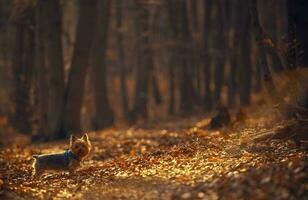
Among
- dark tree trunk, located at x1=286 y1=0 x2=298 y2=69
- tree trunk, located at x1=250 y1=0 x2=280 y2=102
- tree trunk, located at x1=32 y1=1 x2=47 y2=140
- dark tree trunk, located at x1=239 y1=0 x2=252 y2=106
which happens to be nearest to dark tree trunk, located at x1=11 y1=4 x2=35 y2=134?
tree trunk, located at x1=32 y1=1 x2=47 y2=140

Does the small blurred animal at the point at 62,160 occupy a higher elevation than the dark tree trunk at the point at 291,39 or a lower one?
lower

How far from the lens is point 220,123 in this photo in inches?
936

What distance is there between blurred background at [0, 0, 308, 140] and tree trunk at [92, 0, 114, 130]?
0.05 metres

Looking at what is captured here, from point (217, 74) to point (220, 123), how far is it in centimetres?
1695

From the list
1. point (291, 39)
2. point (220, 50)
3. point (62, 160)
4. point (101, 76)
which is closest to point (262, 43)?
point (291, 39)

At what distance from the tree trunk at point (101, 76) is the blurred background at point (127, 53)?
5 centimetres

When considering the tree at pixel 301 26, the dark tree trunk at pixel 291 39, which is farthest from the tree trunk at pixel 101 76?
the tree at pixel 301 26

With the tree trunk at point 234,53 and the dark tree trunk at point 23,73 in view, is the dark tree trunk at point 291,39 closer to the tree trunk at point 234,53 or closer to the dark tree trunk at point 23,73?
the dark tree trunk at point 23,73

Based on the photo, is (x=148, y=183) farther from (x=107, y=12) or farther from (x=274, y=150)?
(x=107, y=12)

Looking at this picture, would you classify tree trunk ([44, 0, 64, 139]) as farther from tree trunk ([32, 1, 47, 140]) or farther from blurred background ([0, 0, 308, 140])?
tree trunk ([32, 1, 47, 140])

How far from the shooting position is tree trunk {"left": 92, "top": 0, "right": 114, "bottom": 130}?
32844 mm

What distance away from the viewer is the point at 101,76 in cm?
3350

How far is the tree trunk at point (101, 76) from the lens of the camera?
32.8 metres

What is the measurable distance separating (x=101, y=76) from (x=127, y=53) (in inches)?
635
